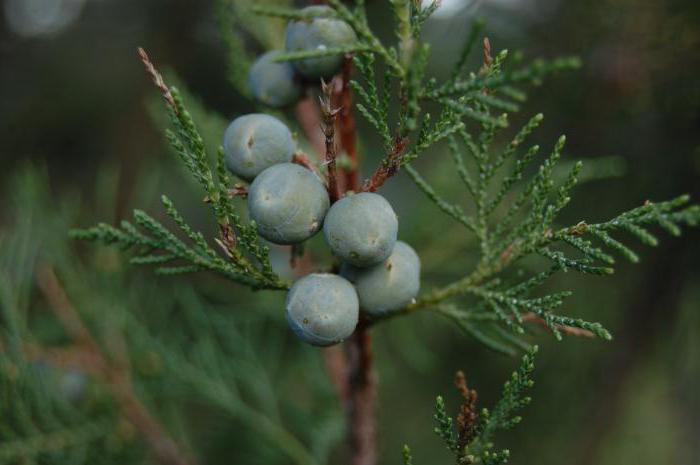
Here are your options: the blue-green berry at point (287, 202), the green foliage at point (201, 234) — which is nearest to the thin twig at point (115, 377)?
the green foliage at point (201, 234)

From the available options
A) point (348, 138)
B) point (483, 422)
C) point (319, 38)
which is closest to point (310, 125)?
point (348, 138)

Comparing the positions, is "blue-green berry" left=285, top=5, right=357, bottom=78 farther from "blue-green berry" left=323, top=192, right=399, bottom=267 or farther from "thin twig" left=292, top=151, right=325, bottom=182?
"blue-green berry" left=323, top=192, right=399, bottom=267

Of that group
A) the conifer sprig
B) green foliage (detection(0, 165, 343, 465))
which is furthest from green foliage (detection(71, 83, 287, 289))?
green foliage (detection(0, 165, 343, 465))

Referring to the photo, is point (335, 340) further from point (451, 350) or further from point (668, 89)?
point (451, 350)

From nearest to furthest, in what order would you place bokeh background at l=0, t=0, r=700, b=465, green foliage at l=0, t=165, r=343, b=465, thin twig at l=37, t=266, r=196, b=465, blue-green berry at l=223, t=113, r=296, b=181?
blue-green berry at l=223, t=113, r=296, b=181, green foliage at l=0, t=165, r=343, b=465, thin twig at l=37, t=266, r=196, b=465, bokeh background at l=0, t=0, r=700, b=465

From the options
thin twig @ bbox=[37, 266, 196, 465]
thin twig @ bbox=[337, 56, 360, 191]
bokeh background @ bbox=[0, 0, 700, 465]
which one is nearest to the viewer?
thin twig @ bbox=[337, 56, 360, 191]

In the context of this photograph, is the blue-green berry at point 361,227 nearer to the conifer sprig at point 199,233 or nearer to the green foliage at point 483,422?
the conifer sprig at point 199,233
